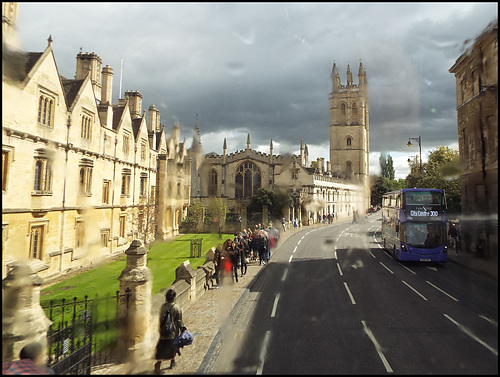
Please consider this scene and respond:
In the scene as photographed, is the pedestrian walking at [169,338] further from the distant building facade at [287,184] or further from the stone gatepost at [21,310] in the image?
the distant building facade at [287,184]

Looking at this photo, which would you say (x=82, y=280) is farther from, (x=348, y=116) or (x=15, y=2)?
(x=348, y=116)

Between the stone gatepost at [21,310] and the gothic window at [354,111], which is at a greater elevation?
the gothic window at [354,111]

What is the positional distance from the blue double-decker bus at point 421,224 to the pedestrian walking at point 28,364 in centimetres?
1601

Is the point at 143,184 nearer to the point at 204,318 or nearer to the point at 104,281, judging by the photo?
the point at 104,281

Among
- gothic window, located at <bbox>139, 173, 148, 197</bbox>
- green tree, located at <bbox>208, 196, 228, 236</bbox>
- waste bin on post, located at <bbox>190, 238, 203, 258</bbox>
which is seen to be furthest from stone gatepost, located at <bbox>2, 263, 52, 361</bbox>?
green tree, located at <bbox>208, 196, 228, 236</bbox>

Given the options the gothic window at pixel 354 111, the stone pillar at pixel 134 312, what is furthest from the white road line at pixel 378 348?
the gothic window at pixel 354 111

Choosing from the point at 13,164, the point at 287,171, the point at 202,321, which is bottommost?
the point at 202,321

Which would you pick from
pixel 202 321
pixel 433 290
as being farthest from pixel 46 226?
pixel 433 290

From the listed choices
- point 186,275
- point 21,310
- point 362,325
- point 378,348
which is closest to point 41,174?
point 186,275

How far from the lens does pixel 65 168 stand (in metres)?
8.51

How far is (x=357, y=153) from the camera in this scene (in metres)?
86.2

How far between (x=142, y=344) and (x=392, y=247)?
58.8 feet

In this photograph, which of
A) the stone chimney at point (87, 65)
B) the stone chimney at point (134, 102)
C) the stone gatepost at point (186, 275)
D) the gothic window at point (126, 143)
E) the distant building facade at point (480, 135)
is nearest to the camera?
the distant building facade at point (480, 135)

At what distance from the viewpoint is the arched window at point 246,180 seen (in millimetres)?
59719
